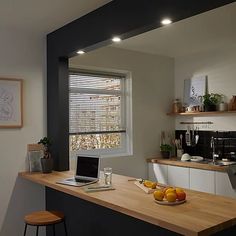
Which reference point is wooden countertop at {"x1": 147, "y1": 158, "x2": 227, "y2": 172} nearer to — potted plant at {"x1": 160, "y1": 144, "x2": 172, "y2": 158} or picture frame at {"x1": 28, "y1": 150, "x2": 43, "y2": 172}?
potted plant at {"x1": 160, "y1": 144, "x2": 172, "y2": 158}

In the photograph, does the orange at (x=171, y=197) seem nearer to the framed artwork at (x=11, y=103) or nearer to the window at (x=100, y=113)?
the framed artwork at (x=11, y=103)

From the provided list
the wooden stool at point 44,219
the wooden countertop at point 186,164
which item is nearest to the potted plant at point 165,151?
the wooden countertop at point 186,164

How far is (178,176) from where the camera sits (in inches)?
171

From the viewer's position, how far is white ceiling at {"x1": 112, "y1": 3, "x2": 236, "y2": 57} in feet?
10.7

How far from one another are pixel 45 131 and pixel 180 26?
1928mm

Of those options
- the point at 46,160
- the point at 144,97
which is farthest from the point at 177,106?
the point at 46,160

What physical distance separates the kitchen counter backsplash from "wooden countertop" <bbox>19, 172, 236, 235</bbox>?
2.23 metres

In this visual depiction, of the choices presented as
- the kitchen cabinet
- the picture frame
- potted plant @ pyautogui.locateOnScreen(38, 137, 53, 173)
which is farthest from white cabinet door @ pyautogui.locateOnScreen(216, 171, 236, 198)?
the picture frame

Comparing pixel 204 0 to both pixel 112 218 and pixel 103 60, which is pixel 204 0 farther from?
pixel 103 60

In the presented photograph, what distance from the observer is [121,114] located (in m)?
4.67

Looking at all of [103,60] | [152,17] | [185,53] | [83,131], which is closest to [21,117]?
[83,131]

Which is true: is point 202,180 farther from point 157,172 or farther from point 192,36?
point 192,36

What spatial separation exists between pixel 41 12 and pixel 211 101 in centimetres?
270

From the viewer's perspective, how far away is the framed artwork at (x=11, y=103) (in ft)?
11.0
